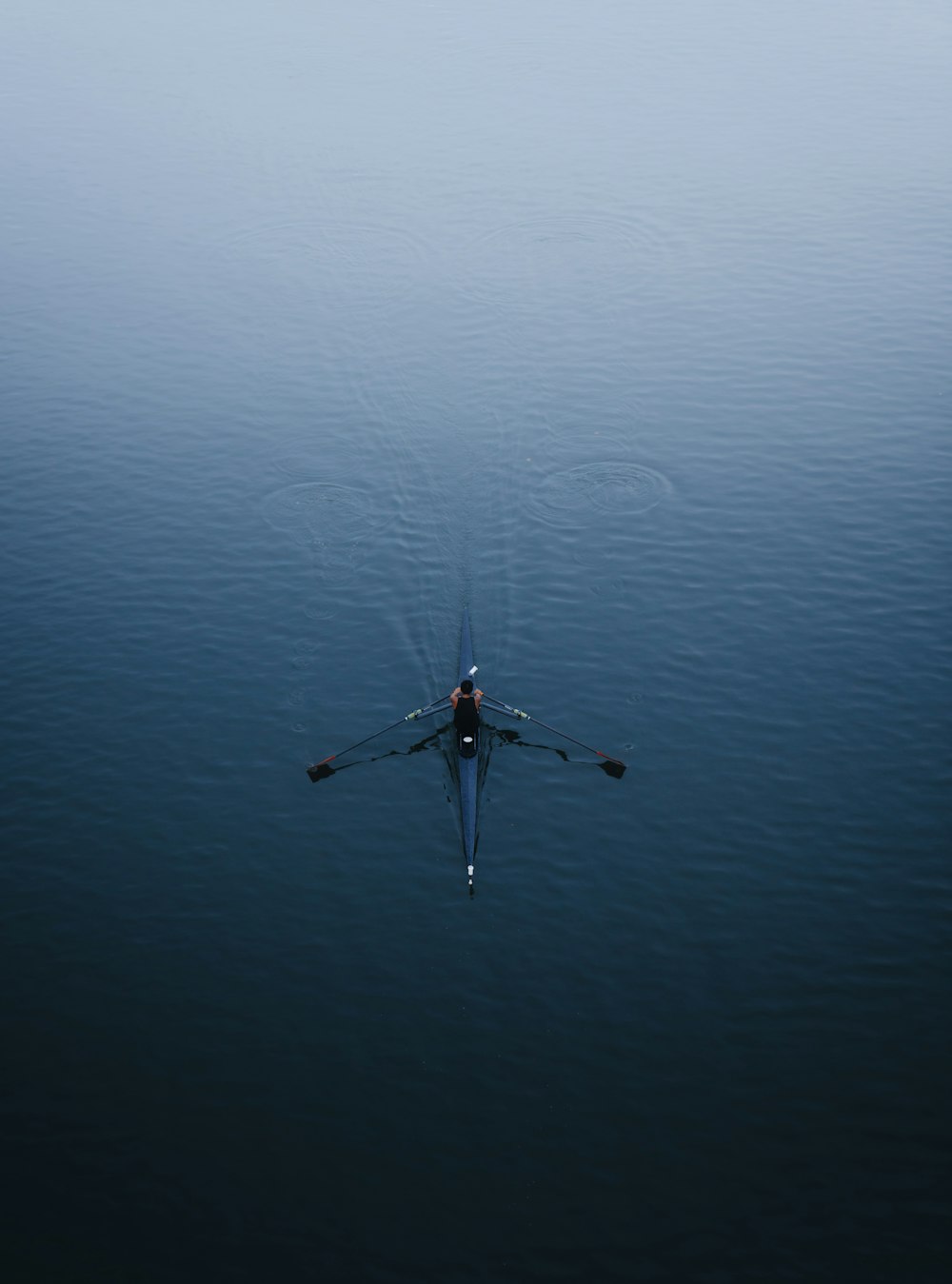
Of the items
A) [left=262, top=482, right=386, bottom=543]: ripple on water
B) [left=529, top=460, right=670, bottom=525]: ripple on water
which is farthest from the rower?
[left=529, top=460, right=670, bottom=525]: ripple on water

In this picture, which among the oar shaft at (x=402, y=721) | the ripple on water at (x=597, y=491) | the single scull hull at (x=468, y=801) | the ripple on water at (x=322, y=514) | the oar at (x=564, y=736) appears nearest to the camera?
the single scull hull at (x=468, y=801)

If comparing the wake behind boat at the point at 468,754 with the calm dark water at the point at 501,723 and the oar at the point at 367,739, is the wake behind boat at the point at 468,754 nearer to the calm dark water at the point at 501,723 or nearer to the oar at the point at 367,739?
the oar at the point at 367,739

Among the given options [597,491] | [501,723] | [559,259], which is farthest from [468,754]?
[559,259]

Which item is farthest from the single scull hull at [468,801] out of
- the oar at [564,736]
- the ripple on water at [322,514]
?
the ripple on water at [322,514]

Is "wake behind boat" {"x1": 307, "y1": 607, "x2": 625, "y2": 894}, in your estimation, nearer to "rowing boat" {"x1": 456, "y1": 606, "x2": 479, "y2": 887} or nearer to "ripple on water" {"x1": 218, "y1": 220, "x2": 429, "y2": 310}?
"rowing boat" {"x1": 456, "y1": 606, "x2": 479, "y2": 887}

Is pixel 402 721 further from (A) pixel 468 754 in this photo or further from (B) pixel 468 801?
(B) pixel 468 801

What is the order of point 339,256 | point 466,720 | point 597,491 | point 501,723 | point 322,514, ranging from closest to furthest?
point 466,720 → point 501,723 → point 322,514 → point 597,491 → point 339,256

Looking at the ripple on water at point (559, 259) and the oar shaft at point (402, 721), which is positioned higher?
the ripple on water at point (559, 259)

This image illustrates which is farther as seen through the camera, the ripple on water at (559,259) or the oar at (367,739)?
the ripple on water at (559,259)
